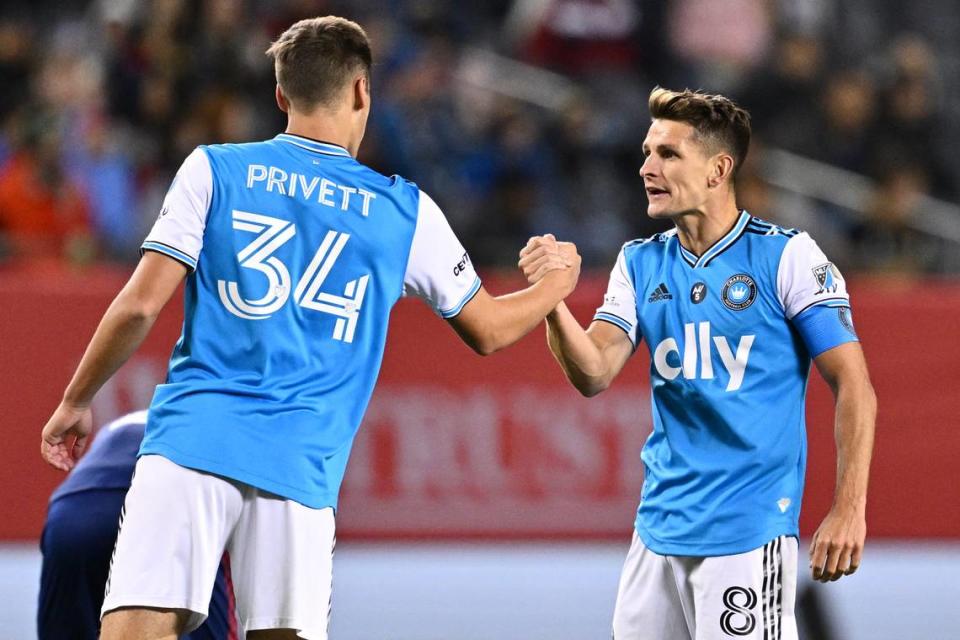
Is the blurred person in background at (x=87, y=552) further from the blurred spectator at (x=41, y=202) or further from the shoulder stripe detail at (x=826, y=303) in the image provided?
the blurred spectator at (x=41, y=202)

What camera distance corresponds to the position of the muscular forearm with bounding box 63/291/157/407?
3.62 m

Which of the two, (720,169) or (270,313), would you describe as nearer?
(270,313)

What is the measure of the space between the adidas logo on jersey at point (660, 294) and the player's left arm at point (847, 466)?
52cm

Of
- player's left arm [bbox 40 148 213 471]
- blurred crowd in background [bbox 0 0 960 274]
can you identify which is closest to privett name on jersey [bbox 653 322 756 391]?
player's left arm [bbox 40 148 213 471]

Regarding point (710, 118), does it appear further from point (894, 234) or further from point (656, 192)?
point (894, 234)

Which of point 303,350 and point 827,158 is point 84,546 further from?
point 827,158

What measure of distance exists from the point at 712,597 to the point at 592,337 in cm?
96

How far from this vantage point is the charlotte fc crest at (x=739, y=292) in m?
4.37

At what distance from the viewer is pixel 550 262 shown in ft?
15.2

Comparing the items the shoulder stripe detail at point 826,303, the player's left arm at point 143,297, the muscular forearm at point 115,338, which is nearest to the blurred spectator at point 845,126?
the shoulder stripe detail at point 826,303

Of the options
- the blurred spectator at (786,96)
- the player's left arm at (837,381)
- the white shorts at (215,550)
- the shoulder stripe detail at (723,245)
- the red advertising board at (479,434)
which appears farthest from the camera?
the blurred spectator at (786,96)

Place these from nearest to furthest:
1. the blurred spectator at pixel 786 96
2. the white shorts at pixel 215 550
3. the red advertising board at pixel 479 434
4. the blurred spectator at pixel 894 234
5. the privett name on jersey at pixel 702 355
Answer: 1. the white shorts at pixel 215 550
2. the privett name on jersey at pixel 702 355
3. the red advertising board at pixel 479 434
4. the blurred spectator at pixel 894 234
5. the blurred spectator at pixel 786 96

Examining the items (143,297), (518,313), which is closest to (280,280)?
(143,297)

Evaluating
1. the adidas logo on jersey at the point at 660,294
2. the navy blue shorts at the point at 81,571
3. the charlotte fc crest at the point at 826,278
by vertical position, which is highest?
the charlotte fc crest at the point at 826,278
